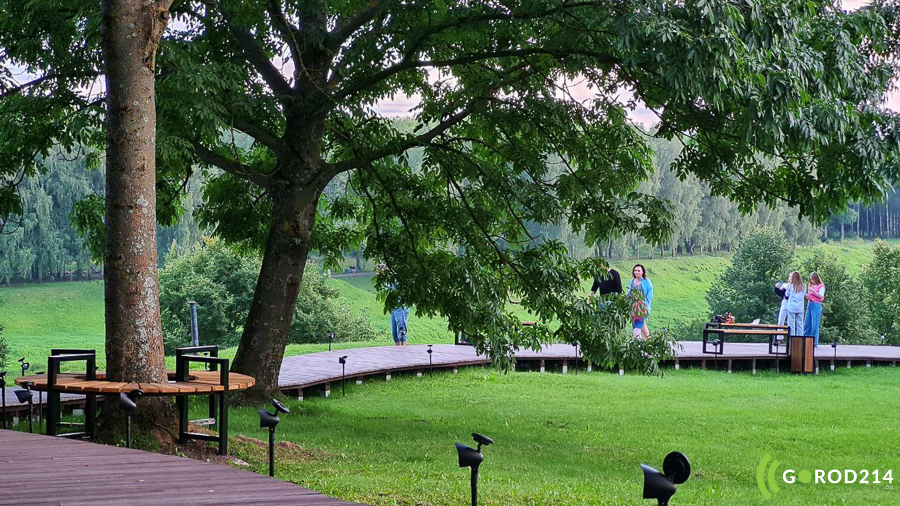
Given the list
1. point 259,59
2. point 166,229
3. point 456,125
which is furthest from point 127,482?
point 166,229

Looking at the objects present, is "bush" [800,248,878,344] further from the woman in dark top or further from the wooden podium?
the woman in dark top

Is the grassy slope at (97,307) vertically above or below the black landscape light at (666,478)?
below

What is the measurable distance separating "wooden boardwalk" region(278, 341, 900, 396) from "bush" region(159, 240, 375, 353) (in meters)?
8.87

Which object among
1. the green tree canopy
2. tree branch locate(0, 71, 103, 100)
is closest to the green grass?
the green tree canopy

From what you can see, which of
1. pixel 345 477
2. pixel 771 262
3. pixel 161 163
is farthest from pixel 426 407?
pixel 771 262

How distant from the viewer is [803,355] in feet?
72.4

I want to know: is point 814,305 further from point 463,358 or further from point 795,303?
point 463,358

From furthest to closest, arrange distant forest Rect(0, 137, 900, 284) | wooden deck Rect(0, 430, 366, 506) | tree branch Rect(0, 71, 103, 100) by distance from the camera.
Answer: distant forest Rect(0, 137, 900, 284) < tree branch Rect(0, 71, 103, 100) < wooden deck Rect(0, 430, 366, 506)

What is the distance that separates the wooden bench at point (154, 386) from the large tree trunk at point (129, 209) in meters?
0.18

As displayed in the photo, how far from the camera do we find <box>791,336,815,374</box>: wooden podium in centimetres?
2194

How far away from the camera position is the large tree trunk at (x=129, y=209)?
8.58 meters

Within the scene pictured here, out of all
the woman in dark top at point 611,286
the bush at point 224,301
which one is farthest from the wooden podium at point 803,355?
the bush at point 224,301

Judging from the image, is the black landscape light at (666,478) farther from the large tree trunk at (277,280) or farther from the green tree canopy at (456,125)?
the large tree trunk at (277,280)

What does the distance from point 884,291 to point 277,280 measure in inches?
1104
